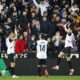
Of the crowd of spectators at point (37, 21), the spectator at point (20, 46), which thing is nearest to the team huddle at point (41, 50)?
the spectator at point (20, 46)

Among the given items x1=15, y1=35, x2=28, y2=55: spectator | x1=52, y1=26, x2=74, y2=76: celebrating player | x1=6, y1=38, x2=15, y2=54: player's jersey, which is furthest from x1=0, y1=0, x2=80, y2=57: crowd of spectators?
x1=6, y1=38, x2=15, y2=54: player's jersey

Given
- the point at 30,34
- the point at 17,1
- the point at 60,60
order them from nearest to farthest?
the point at 60,60
the point at 30,34
the point at 17,1

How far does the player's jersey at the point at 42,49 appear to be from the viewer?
16297 millimetres

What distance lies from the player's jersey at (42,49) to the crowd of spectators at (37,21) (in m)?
1.17

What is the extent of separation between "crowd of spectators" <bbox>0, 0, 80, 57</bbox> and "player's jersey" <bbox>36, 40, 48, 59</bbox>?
3.85ft

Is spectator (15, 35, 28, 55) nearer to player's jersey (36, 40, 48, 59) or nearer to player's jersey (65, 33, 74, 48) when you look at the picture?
player's jersey (36, 40, 48, 59)

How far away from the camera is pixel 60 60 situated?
17062mm

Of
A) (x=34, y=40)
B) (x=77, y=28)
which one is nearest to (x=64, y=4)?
(x=77, y=28)

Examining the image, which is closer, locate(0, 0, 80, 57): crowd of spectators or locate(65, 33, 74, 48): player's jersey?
locate(65, 33, 74, 48): player's jersey

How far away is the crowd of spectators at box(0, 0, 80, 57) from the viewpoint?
1783cm

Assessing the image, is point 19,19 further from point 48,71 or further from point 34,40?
point 48,71

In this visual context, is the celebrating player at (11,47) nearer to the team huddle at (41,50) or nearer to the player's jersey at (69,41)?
the team huddle at (41,50)

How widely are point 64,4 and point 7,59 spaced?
15.6 ft

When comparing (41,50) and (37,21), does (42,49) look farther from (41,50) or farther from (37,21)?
(37,21)
